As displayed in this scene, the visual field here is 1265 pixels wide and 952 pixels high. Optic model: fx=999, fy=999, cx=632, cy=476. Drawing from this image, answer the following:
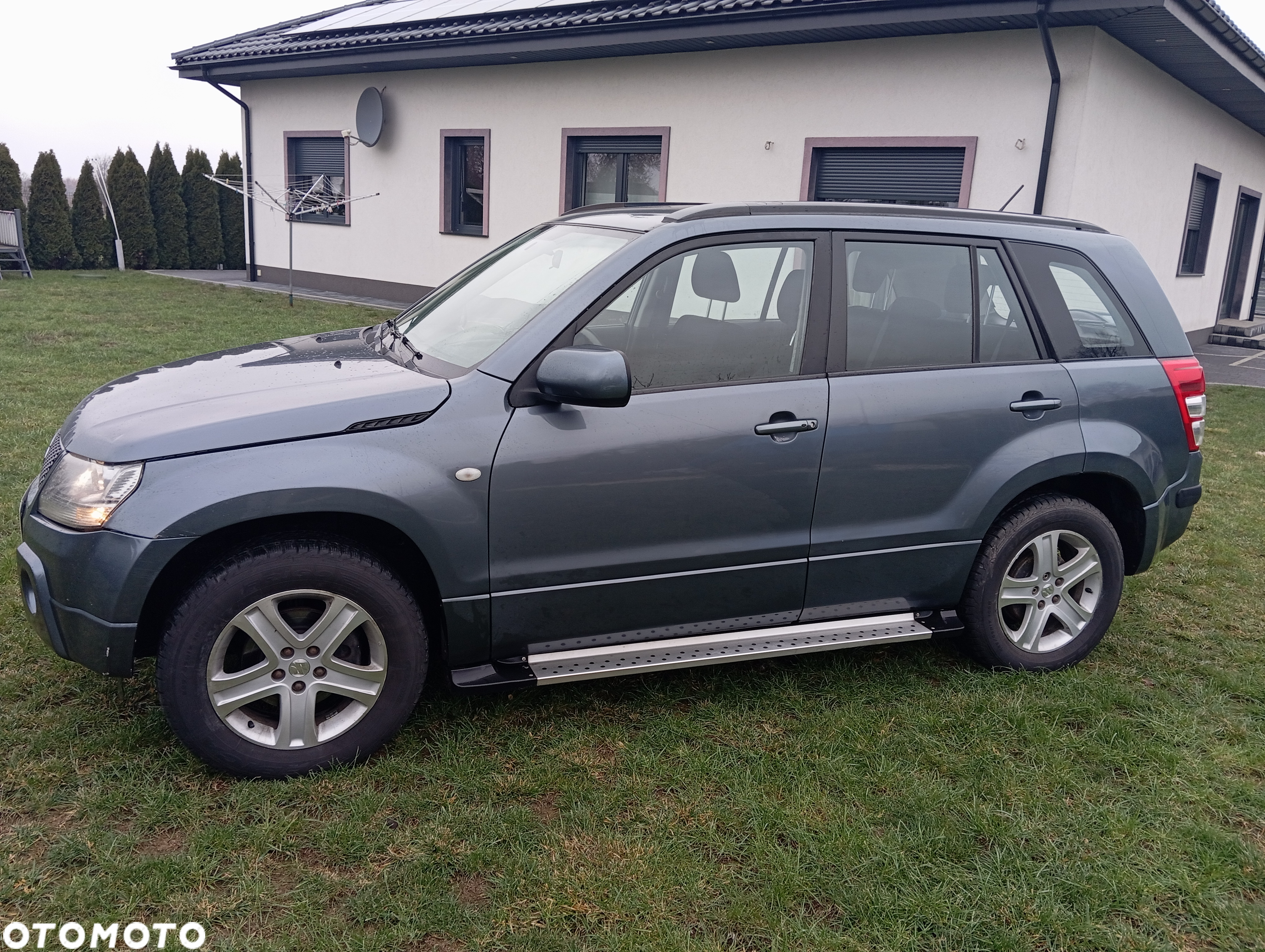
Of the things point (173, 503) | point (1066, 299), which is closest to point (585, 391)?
point (173, 503)

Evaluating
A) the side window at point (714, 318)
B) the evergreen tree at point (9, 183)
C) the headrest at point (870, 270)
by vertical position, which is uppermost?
the evergreen tree at point (9, 183)

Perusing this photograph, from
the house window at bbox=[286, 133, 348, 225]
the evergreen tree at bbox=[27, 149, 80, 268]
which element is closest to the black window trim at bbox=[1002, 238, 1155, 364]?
the house window at bbox=[286, 133, 348, 225]

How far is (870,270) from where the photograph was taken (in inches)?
141

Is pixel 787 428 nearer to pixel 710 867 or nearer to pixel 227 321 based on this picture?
pixel 710 867

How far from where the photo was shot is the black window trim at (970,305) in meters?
3.49

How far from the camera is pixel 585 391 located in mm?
2934

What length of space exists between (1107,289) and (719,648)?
217cm

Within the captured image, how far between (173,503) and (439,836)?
117 centimetres

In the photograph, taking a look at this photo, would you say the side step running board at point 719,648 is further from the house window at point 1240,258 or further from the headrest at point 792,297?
the house window at point 1240,258

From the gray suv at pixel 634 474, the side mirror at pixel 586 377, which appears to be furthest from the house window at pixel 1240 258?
the side mirror at pixel 586 377

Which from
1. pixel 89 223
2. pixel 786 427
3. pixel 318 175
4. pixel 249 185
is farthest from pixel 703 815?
pixel 89 223

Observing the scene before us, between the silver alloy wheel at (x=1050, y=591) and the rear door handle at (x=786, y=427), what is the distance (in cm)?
109

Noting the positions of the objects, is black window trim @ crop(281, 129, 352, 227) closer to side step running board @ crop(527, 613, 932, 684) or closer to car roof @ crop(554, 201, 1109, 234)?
car roof @ crop(554, 201, 1109, 234)

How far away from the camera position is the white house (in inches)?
386
